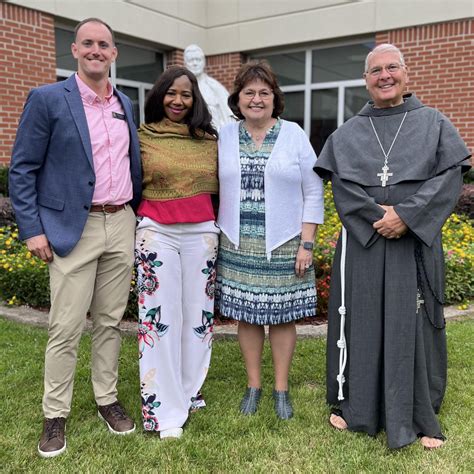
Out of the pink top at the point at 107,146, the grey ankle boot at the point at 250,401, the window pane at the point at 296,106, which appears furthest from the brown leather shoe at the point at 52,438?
the window pane at the point at 296,106

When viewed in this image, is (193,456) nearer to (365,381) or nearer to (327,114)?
(365,381)

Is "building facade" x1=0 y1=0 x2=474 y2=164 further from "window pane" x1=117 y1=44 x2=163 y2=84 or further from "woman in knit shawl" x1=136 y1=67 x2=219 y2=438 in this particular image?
"woman in knit shawl" x1=136 y1=67 x2=219 y2=438

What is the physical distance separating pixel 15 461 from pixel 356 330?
1.87m

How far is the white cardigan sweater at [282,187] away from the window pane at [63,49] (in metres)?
6.62

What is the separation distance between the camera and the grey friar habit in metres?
2.63

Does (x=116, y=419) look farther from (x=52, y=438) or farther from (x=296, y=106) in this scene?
(x=296, y=106)

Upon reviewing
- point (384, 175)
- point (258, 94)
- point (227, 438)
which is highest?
point (258, 94)

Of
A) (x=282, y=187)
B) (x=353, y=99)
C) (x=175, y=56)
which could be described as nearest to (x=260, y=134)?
(x=282, y=187)

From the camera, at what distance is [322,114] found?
32.9ft

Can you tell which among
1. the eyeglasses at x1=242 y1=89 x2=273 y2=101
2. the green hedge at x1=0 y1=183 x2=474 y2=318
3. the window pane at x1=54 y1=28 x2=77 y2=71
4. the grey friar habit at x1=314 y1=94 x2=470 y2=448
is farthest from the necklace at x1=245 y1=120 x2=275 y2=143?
the window pane at x1=54 y1=28 x2=77 y2=71

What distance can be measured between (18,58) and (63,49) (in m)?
Answer: 1.12

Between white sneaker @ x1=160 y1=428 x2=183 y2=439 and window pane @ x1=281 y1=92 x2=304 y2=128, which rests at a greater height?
window pane @ x1=281 y1=92 x2=304 y2=128

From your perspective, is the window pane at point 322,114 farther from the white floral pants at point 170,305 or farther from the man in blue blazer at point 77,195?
the man in blue blazer at point 77,195

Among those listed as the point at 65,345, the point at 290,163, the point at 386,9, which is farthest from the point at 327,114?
the point at 65,345
